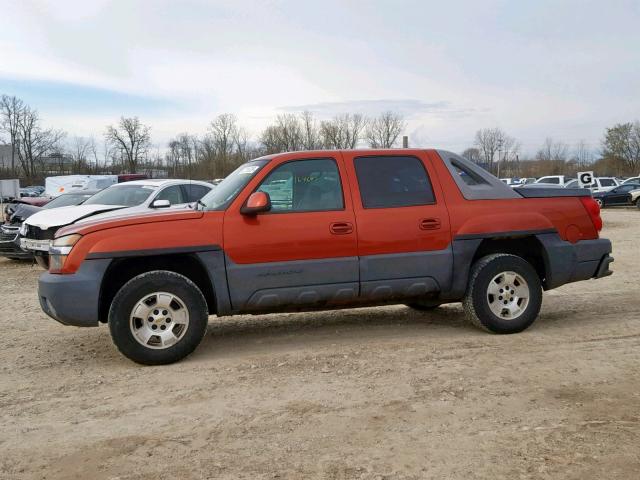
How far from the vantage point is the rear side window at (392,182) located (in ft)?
18.1

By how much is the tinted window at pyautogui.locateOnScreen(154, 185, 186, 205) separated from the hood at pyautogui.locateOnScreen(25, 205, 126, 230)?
0.78 meters

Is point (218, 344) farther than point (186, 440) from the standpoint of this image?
Yes

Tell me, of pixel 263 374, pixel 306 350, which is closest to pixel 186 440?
pixel 263 374

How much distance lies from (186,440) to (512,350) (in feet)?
9.93

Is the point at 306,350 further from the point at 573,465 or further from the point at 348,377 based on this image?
the point at 573,465

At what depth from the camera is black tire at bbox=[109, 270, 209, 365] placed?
192 inches

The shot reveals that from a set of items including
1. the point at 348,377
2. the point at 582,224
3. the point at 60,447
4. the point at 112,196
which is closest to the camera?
the point at 60,447

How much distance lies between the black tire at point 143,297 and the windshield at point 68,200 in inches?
337

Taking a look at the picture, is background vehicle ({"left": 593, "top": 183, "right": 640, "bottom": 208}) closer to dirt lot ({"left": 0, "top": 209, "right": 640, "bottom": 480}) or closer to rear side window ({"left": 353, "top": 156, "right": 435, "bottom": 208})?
dirt lot ({"left": 0, "top": 209, "right": 640, "bottom": 480})

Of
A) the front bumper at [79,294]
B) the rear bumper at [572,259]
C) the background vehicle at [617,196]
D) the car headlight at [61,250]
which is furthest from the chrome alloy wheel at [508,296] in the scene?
the background vehicle at [617,196]

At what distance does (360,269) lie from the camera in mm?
5355

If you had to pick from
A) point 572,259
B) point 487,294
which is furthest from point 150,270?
point 572,259

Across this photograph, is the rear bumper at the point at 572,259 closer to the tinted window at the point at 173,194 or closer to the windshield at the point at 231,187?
the windshield at the point at 231,187

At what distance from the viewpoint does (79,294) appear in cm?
486
